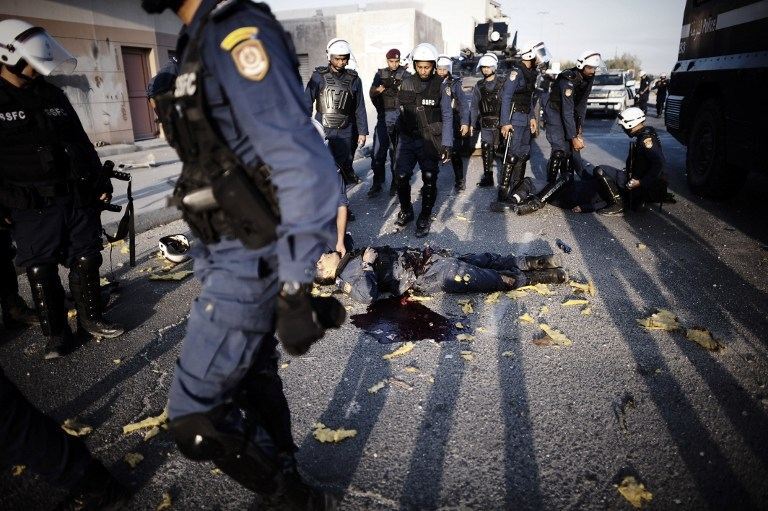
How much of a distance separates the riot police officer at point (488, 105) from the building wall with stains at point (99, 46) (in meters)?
8.01

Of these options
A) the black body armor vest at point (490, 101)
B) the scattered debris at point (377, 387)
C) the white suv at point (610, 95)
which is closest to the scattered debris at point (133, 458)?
the scattered debris at point (377, 387)

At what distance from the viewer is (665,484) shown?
2.00 metres

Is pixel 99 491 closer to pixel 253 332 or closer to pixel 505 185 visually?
pixel 253 332

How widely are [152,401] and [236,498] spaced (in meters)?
0.99

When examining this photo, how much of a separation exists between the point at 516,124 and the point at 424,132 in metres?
2.05

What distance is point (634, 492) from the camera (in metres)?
1.95

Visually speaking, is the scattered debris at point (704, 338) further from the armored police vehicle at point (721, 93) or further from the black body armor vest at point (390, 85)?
the black body armor vest at point (390, 85)

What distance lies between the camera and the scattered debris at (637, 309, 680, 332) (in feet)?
10.8

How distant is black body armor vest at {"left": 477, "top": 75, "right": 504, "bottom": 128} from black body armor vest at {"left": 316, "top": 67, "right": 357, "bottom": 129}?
2758mm

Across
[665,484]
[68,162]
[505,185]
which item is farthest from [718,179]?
[68,162]

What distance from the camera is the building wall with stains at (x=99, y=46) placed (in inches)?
403

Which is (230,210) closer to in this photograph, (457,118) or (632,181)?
(632,181)

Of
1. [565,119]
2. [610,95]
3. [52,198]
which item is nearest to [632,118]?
[565,119]

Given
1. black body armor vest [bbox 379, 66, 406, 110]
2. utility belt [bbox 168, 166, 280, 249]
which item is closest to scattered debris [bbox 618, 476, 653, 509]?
utility belt [bbox 168, 166, 280, 249]
